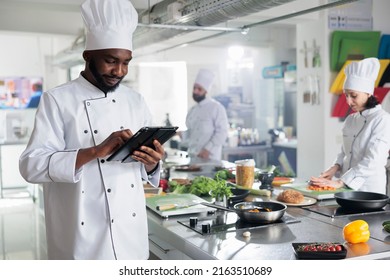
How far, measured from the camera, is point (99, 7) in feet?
6.01

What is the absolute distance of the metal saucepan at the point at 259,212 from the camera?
2059 mm

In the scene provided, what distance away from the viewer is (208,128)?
5332 mm

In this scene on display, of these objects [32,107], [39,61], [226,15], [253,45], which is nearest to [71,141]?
[226,15]

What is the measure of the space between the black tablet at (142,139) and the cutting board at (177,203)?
60 cm

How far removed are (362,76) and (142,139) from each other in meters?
2.04

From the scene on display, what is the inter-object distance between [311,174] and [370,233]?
138 inches

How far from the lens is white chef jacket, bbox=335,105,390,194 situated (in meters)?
2.92

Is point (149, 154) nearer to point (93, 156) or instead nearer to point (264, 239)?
point (93, 156)

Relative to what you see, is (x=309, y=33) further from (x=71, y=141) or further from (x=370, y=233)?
(x=71, y=141)

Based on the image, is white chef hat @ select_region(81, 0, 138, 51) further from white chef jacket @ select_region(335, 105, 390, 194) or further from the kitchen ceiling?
white chef jacket @ select_region(335, 105, 390, 194)

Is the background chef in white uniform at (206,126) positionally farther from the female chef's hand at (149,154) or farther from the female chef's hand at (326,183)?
the female chef's hand at (149,154)

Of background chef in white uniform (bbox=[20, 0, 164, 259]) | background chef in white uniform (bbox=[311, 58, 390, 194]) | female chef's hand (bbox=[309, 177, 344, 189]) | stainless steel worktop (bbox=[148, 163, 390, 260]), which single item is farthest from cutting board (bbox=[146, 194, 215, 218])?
background chef in white uniform (bbox=[311, 58, 390, 194])

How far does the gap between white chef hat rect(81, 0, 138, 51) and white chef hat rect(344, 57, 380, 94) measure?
5.96 ft

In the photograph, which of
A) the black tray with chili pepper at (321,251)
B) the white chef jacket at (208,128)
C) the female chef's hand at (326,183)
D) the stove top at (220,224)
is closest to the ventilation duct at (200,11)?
the female chef's hand at (326,183)
